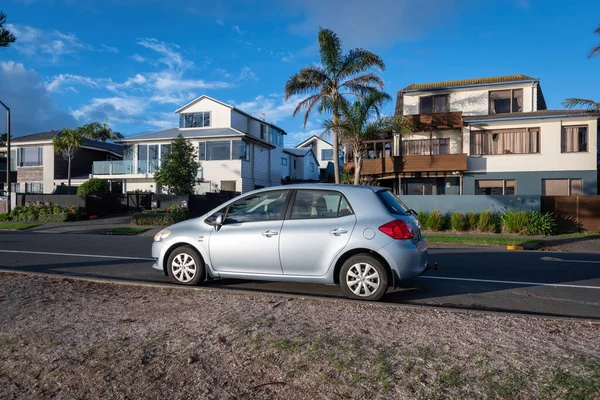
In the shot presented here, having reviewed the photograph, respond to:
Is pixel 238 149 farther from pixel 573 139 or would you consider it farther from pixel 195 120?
pixel 573 139

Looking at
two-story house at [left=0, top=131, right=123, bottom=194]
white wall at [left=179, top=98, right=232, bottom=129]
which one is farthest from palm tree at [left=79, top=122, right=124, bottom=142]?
white wall at [left=179, top=98, right=232, bottom=129]

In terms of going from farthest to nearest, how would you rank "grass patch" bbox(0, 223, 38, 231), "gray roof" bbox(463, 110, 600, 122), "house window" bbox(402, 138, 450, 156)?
"house window" bbox(402, 138, 450, 156), "gray roof" bbox(463, 110, 600, 122), "grass patch" bbox(0, 223, 38, 231)

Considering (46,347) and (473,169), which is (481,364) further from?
(473,169)

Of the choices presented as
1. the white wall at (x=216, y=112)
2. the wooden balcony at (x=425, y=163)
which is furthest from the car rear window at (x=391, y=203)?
the white wall at (x=216, y=112)

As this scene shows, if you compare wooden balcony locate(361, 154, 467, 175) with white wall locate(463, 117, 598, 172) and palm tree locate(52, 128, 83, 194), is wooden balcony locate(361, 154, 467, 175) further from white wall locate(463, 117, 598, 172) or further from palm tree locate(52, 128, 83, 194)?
palm tree locate(52, 128, 83, 194)

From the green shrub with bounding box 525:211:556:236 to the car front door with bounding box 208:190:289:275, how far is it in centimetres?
1464

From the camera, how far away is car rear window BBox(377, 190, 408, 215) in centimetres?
595

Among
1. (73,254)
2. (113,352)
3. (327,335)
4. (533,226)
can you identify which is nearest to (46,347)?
(113,352)

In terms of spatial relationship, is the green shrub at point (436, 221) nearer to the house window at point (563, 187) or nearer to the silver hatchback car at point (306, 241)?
the house window at point (563, 187)

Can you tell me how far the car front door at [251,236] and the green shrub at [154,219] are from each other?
16396 millimetres

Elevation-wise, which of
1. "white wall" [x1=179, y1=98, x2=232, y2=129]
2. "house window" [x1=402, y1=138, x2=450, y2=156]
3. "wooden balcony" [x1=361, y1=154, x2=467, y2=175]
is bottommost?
"wooden balcony" [x1=361, y1=154, x2=467, y2=175]

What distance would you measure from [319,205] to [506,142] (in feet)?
79.5

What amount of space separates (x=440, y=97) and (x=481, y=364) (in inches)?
1112

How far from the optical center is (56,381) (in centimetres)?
321
